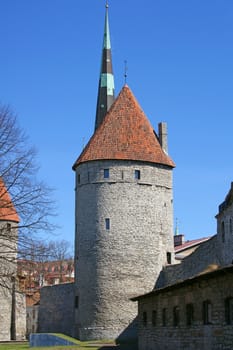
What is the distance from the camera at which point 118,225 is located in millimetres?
37781

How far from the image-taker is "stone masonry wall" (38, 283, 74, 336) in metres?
41.1

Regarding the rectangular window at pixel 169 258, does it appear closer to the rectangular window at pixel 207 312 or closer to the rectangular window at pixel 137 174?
the rectangular window at pixel 137 174

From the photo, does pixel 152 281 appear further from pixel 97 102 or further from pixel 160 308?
pixel 97 102

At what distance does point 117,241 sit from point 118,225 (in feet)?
2.83

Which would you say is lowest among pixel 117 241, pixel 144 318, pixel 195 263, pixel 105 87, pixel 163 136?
pixel 144 318

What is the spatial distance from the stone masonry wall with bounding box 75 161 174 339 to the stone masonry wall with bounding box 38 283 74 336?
224cm

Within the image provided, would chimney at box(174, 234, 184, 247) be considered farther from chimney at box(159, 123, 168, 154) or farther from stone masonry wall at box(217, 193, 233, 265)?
stone masonry wall at box(217, 193, 233, 265)

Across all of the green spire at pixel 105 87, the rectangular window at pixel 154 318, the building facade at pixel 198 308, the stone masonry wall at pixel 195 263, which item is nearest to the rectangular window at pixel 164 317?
the building facade at pixel 198 308

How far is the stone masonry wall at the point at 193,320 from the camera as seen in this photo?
1720 cm

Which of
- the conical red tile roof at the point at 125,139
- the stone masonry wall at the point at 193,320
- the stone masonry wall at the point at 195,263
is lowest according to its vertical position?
the stone masonry wall at the point at 193,320

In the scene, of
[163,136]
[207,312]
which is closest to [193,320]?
[207,312]

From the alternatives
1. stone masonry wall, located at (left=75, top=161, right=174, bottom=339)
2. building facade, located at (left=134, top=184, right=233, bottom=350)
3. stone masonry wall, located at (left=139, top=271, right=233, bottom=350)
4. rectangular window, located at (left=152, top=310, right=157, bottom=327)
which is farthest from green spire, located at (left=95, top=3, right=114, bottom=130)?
rectangular window, located at (left=152, top=310, right=157, bottom=327)

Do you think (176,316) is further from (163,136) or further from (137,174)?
(163,136)

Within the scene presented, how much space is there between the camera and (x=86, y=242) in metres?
38.4
